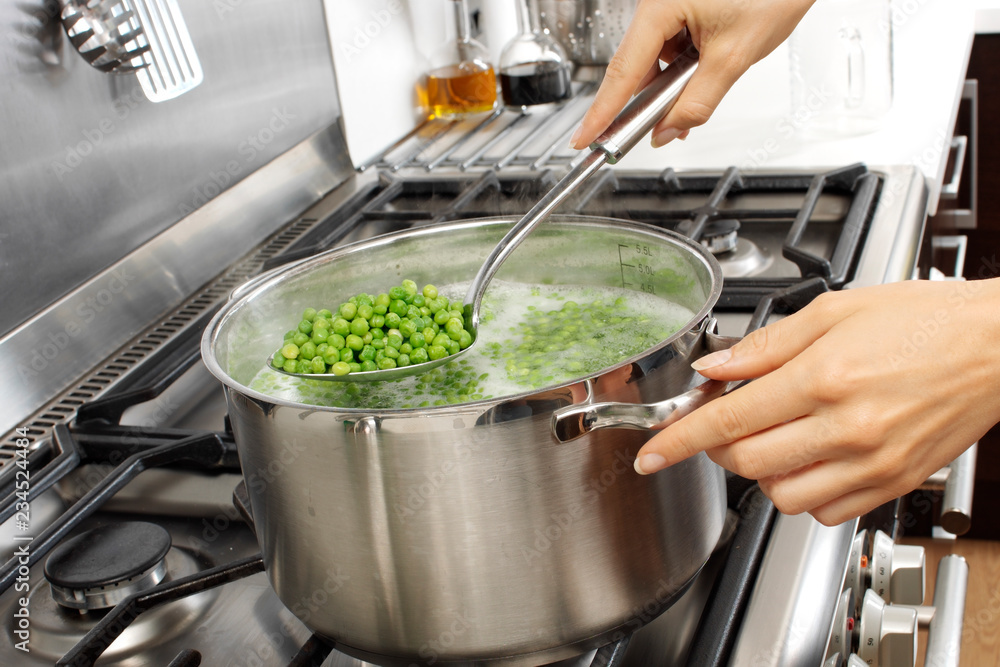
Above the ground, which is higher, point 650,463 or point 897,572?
point 650,463

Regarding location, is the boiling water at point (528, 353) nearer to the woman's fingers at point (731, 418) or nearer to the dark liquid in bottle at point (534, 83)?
the woman's fingers at point (731, 418)

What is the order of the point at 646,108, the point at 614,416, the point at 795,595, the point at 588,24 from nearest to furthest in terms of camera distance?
the point at 614,416 < the point at 795,595 < the point at 646,108 < the point at 588,24

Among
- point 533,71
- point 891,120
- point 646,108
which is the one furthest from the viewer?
point 533,71

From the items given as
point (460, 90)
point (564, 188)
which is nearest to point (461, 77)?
point (460, 90)

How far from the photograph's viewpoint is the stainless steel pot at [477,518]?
479mm

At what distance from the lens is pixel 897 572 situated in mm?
699

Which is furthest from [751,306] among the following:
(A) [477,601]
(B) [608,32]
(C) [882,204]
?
(B) [608,32]

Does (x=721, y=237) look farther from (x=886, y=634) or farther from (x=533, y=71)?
(x=533, y=71)

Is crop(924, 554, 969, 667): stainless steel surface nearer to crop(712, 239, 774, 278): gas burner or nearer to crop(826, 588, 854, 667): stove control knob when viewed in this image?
crop(826, 588, 854, 667): stove control knob

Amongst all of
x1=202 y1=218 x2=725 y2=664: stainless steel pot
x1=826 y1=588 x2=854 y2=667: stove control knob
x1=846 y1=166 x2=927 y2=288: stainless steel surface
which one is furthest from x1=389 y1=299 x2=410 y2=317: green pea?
x1=846 y1=166 x2=927 y2=288: stainless steel surface

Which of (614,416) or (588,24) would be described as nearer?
(614,416)

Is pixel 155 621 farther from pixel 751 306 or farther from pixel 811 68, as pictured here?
pixel 811 68

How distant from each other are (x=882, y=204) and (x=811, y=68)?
0.47 m

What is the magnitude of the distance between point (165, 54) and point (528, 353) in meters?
0.56
